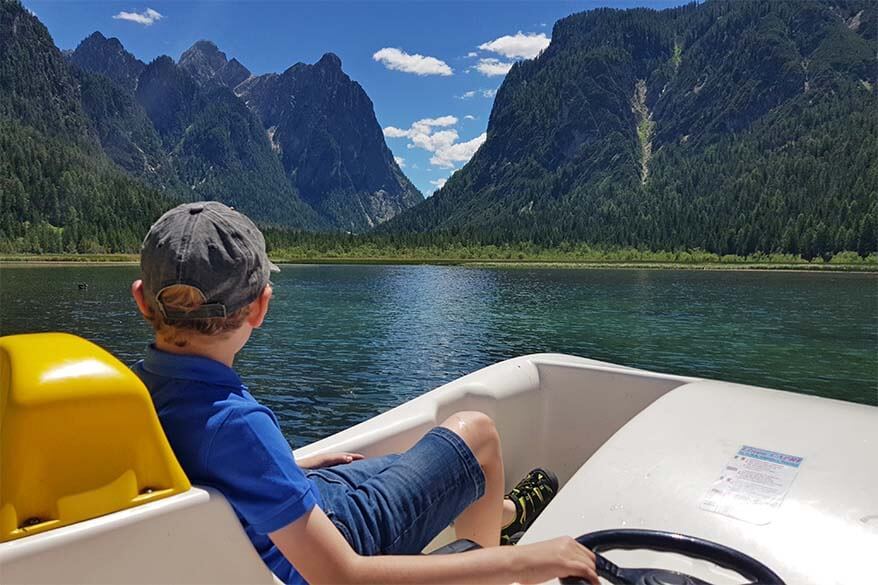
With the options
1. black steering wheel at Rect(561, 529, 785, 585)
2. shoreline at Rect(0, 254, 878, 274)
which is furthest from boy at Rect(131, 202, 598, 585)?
shoreline at Rect(0, 254, 878, 274)

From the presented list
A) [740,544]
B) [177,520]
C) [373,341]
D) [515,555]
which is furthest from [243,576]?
[373,341]

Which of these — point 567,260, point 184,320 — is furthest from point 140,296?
point 567,260

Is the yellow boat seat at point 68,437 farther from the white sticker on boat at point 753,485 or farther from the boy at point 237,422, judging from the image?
the white sticker on boat at point 753,485

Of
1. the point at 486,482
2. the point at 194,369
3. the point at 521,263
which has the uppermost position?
the point at 194,369

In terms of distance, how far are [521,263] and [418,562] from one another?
130 m

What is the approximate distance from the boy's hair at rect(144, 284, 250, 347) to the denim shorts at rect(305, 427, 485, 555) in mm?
682

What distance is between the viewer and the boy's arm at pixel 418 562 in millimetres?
1758

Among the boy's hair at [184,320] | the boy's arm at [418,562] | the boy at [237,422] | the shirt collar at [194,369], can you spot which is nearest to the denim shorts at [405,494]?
the boy at [237,422]

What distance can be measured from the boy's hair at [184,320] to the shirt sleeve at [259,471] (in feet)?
0.79

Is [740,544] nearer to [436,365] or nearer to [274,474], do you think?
[274,474]

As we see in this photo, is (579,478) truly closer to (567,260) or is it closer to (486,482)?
(486,482)

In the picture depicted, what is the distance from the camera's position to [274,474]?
5.67 feet

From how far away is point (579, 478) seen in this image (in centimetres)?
287

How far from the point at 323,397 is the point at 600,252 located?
130731mm
